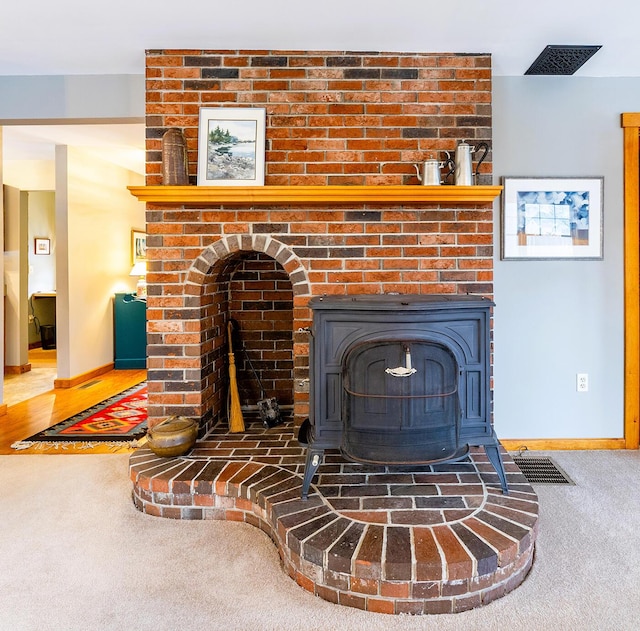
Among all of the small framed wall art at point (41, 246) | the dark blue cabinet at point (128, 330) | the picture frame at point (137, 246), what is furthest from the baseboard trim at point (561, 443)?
the small framed wall art at point (41, 246)

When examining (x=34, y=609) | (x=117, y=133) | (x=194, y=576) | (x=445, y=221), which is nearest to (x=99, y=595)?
(x=34, y=609)

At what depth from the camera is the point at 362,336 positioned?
198 centimetres

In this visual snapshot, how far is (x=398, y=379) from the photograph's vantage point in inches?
76.7

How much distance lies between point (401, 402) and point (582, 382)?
1582 mm

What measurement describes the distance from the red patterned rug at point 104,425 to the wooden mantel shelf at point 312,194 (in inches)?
64.2

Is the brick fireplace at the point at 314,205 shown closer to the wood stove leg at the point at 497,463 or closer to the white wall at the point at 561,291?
the white wall at the point at 561,291

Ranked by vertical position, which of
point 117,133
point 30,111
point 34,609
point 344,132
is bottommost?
point 34,609

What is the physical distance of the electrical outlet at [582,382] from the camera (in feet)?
9.69

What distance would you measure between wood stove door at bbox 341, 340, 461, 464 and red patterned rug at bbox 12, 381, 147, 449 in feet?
6.14

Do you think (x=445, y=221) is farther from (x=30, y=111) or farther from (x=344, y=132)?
(x=30, y=111)

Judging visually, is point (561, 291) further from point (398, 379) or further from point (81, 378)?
point (81, 378)

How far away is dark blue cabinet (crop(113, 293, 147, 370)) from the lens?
562 cm

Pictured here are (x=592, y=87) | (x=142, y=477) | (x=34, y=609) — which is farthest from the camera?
(x=592, y=87)

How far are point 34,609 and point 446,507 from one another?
1428mm
